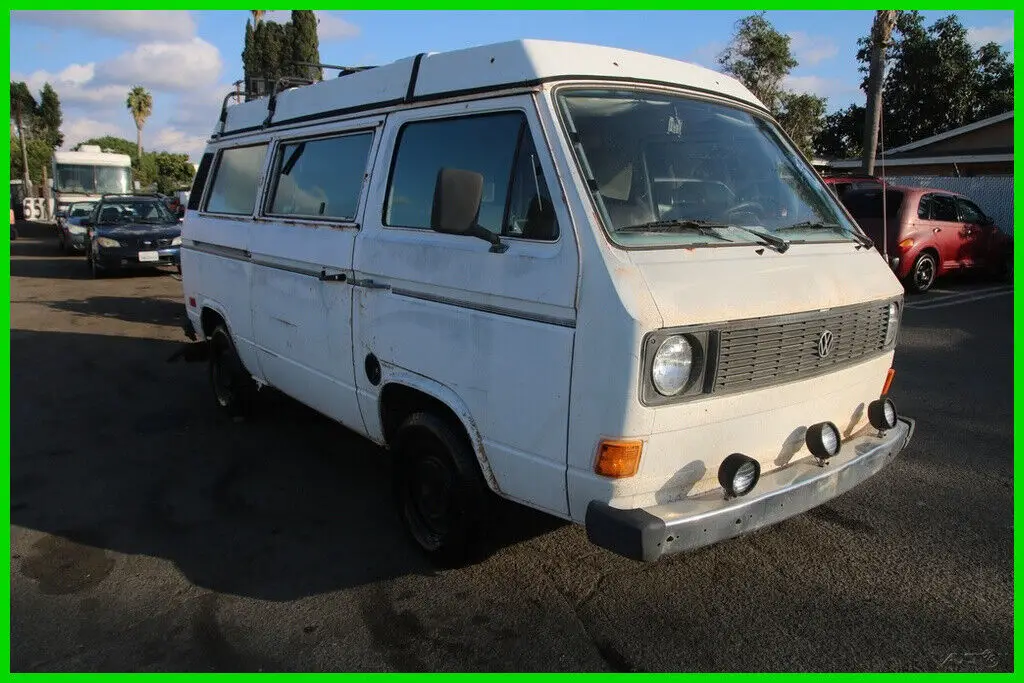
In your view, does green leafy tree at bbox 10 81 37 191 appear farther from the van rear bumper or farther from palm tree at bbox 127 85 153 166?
the van rear bumper

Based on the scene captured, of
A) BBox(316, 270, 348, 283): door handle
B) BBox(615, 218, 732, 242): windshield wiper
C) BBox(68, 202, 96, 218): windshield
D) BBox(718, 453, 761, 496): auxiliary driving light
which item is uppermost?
BBox(615, 218, 732, 242): windshield wiper

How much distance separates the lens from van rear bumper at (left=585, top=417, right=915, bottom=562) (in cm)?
268

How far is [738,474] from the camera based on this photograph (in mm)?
2912

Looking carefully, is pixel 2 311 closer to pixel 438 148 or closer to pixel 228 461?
pixel 228 461

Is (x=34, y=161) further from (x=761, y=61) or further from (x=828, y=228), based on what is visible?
(x=828, y=228)

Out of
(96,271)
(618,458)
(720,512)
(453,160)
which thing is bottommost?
(96,271)

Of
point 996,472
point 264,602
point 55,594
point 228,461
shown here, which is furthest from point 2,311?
point 996,472

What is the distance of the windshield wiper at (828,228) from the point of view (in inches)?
142

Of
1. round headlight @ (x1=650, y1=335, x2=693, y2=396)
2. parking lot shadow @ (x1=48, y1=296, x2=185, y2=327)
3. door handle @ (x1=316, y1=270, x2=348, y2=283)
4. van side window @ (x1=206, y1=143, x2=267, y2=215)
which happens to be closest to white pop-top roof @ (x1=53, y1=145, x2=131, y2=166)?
parking lot shadow @ (x1=48, y1=296, x2=185, y2=327)

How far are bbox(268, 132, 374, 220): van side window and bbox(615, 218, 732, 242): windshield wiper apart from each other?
1.75 metres

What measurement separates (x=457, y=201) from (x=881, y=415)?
2299 millimetres

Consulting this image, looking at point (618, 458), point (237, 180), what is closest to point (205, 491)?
point (237, 180)

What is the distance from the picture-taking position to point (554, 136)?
3.04 metres

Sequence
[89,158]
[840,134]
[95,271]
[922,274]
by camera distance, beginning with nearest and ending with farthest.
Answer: [922,274]
[95,271]
[89,158]
[840,134]
